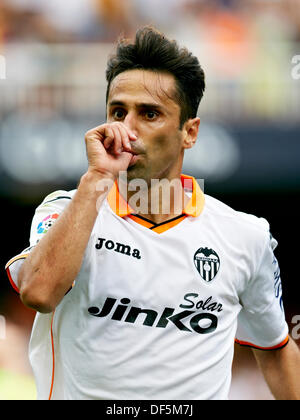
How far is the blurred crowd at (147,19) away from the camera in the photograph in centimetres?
760

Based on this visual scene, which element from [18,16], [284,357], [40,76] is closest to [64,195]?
[284,357]

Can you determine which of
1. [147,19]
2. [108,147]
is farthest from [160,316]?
[147,19]

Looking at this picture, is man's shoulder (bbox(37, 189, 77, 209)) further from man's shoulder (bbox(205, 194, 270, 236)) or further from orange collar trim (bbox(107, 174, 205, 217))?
man's shoulder (bbox(205, 194, 270, 236))

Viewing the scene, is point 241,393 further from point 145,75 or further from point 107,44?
point 145,75

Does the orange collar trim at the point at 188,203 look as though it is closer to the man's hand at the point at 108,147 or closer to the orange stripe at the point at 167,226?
Result: the orange stripe at the point at 167,226

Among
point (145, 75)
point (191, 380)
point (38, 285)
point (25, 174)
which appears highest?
point (145, 75)

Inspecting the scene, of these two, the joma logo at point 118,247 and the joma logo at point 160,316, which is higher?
the joma logo at point 118,247

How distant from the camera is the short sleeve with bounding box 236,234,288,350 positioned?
9.53 feet

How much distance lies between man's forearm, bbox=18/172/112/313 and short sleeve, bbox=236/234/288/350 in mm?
956

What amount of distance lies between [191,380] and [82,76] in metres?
5.23

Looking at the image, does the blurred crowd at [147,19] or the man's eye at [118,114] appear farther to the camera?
the blurred crowd at [147,19]

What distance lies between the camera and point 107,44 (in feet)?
24.6

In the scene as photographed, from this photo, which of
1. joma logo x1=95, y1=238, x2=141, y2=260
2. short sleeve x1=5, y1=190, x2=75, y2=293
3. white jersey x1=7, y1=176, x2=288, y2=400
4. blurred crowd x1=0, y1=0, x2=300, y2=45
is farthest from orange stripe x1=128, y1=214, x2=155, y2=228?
blurred crowd x1=0, y1=0, x2=300, y2=45

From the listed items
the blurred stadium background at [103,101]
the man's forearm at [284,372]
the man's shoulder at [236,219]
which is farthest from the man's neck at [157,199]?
the blurred stadium background at [103,101]
